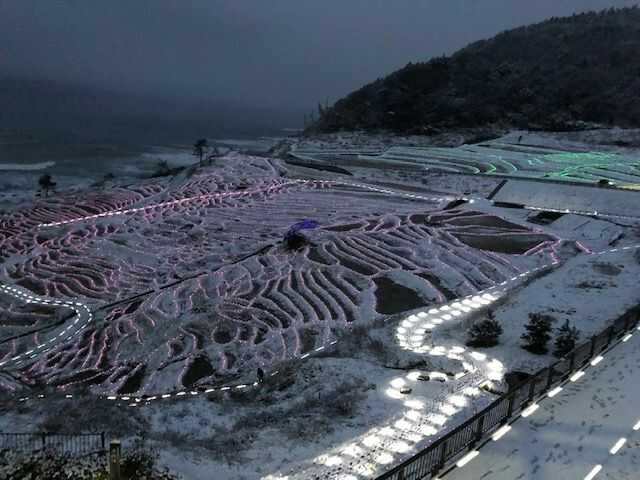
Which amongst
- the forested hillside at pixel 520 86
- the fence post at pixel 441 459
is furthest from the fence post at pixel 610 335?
the forested hillside at pixel 520 86

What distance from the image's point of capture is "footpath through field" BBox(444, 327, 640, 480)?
422 inches

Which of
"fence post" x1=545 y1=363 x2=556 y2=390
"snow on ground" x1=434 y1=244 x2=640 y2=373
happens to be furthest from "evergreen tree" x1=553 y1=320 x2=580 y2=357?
"fence post" x1=545 y1=363 x2=556 y2=390

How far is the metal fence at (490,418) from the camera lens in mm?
10281

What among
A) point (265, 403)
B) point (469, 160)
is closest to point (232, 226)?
point (265, 403)

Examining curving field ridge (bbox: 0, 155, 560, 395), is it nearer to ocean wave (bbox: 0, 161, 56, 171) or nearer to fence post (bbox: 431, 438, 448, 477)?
fence post (bbox: 431, 438, 448, 477)

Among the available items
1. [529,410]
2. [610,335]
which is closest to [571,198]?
[610,335]

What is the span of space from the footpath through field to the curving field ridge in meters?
9.12

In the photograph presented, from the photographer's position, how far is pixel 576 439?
11750mm

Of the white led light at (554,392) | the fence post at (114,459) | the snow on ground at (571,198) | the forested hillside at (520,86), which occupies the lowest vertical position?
the white led light at (554,392)

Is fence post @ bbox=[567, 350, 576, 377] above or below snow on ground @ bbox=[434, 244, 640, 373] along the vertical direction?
above

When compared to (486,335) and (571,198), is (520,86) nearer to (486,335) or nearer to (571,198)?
(571,198)

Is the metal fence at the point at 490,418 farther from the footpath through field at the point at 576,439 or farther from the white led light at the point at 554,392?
the footpath through field at the point at 576,439

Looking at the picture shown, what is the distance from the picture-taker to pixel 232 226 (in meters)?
37.7

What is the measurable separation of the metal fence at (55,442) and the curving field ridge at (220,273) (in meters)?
5.35
